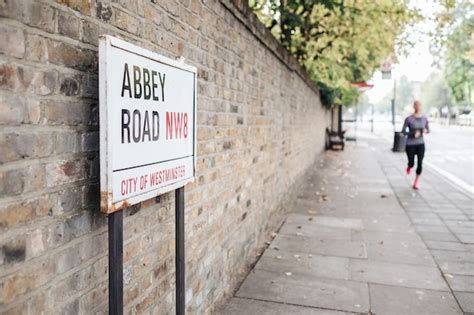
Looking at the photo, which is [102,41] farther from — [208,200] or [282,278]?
[282,278]

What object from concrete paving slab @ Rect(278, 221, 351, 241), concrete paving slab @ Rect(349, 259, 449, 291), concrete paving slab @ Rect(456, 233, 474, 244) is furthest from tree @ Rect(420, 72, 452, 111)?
concrete paving slab @ Rect(349, 259, 449, 291)

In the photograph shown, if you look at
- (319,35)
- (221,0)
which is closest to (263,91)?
(221,0)

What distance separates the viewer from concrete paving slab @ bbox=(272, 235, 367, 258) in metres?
5.09

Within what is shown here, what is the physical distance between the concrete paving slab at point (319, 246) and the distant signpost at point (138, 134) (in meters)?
2.89

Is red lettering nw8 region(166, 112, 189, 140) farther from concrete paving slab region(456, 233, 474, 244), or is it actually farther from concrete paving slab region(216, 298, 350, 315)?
concrete paving slab region(456, 233, 474, 244)

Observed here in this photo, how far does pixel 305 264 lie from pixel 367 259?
71 cm

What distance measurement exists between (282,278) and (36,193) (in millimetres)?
3098

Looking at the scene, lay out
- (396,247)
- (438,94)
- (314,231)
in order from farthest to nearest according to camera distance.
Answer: (438,94), (314,231), (396,247)

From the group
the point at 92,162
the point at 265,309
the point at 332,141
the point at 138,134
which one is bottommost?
the point at 265,309

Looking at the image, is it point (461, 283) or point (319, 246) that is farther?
point (319, 246)

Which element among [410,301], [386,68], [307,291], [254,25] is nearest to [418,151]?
[254,25]

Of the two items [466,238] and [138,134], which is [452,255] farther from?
[138,134]

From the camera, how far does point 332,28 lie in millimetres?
10445

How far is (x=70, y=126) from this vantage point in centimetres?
173
